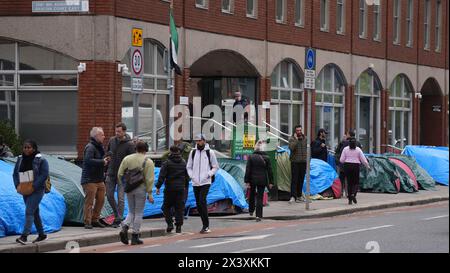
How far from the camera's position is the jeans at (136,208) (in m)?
17.5

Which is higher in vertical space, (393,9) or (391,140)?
(393,9)

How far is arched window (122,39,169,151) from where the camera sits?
29.4 m

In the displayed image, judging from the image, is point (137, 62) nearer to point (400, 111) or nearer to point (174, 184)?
point (174, 184)

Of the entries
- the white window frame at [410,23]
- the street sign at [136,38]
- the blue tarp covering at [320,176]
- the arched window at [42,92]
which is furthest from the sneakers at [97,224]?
the white window frame at [410,23]

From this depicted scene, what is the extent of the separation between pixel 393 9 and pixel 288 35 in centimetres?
1045

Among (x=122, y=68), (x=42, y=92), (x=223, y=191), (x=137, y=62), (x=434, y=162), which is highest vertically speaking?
(x=122, y=68)

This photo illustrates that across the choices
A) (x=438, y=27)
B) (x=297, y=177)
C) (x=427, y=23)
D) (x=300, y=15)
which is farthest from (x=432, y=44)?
(x=297, y=177)

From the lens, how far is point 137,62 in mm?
19922

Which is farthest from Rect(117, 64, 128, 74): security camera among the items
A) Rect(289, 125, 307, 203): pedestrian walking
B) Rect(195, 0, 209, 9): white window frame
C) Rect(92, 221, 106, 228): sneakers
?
Rect(92, 221, 106, 228): sneakers

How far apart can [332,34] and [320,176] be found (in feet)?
41.6

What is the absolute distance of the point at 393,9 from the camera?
151 feet
